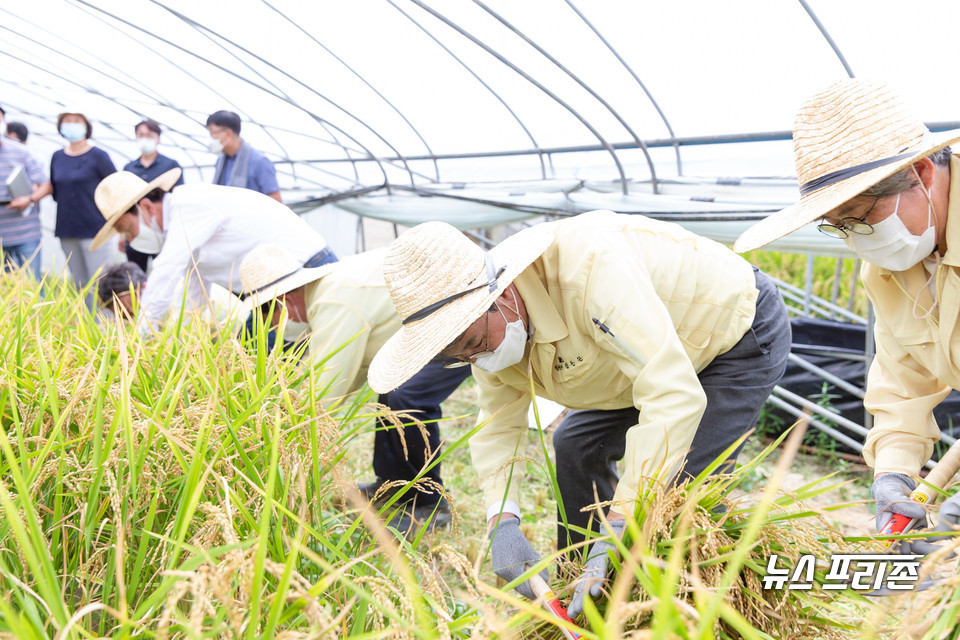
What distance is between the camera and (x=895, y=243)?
1395mm

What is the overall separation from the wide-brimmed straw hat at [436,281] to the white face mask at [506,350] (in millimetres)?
99

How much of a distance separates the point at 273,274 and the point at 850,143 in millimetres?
1754

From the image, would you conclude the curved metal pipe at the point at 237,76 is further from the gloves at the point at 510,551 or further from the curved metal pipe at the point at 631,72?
the gloves at the point at 510,551

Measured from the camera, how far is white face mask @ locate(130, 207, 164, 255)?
3180 mm

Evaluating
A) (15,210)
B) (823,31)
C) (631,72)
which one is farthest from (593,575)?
(15,210)

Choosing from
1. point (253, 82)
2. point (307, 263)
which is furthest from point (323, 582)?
point (253, 82)

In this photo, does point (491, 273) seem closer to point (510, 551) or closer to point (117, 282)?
point (510, 551)

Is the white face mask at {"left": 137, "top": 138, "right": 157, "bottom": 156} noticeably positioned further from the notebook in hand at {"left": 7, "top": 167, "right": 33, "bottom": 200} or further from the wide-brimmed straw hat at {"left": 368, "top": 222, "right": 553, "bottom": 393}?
the wide-brimmed straw hat at {"left": 368, "top": 222, "right": 553, "bottom": 393}

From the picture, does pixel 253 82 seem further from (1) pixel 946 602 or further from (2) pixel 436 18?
(1) pixel 946 602

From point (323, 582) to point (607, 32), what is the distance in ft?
10.8

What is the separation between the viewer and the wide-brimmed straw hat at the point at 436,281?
4.33 ft

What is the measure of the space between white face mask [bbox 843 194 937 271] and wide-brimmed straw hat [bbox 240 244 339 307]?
161 centimetres

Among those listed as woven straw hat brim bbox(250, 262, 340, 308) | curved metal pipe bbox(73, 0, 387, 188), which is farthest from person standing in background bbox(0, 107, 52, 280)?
woven straw hat brim bbox(250, 262, 340, 308)

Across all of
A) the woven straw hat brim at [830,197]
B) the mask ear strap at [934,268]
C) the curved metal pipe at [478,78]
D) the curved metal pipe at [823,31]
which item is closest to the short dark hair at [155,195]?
the curved metal pipe at [478,78]
